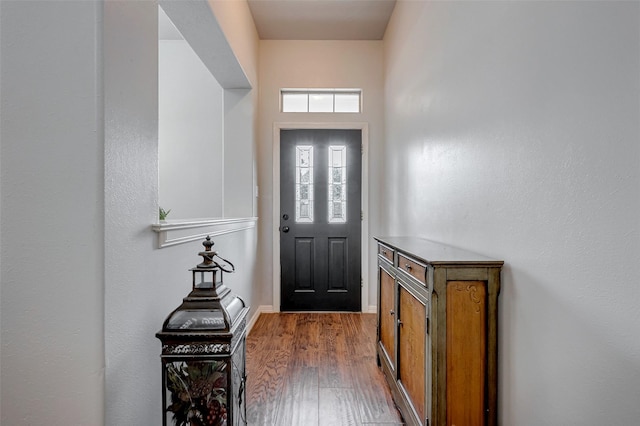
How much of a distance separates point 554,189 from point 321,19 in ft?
9.98

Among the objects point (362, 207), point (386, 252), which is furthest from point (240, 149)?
point (386, 252)

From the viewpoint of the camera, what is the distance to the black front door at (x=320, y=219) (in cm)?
382

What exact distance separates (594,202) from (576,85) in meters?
0.35

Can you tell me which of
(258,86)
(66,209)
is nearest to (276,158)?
(258,86)

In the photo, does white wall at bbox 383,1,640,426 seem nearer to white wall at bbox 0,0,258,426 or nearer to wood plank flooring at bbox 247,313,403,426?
wood plank flooring at bbox 247,313,403,426

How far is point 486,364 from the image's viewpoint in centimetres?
138

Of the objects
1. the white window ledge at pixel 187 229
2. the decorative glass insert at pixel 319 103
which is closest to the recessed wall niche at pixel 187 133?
the decorative glass insert at pixel 319 103

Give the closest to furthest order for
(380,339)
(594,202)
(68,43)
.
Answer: (594,202)
(68,43)
(380,339)

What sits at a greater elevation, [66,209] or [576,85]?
[576,85]

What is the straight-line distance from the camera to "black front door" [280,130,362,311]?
3822 mm

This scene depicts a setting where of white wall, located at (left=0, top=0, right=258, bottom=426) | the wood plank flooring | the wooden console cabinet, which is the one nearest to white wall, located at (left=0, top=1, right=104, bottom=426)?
white wall, located at (left=0, top=0, right=258, bottom=426)

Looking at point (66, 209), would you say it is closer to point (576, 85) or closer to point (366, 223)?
point (576, 85)

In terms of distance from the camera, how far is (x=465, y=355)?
1.36m

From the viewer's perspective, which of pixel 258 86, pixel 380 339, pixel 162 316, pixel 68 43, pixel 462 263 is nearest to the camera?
pixel 68 43
